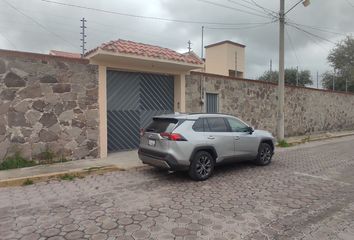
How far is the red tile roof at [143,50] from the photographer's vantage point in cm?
954

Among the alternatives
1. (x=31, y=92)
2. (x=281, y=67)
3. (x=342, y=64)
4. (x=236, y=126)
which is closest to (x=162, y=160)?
(x=236, y=126)

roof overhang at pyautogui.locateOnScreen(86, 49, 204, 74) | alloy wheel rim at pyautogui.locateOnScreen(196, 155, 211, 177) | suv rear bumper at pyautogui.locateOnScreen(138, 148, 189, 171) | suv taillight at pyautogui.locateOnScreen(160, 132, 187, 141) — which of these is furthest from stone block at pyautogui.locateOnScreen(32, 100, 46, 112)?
alloy wheel rim at pyautogui.locateOnScreen(196, 155, 211, 177)

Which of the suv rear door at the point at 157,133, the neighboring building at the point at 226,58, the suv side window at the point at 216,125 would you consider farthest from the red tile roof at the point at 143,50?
the neighboring building at the point at 226,58

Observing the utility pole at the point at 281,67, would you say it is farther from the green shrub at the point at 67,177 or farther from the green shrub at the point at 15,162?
the green shrub at the point at 15,162

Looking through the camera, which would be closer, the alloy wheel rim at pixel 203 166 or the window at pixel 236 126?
the alloy wheel rim at pixel 203 166

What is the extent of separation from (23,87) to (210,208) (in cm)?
611

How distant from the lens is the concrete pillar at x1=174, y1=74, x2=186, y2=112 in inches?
484

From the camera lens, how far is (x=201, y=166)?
7.57 metres

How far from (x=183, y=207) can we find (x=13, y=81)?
231 inches

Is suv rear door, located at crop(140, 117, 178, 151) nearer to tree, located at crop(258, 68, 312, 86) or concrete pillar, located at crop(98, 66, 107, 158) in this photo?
concrete pillar, located at crop(98, 66, 107, 158)

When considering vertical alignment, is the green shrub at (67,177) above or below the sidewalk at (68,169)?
below

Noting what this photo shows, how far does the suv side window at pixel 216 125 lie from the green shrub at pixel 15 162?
4.93m

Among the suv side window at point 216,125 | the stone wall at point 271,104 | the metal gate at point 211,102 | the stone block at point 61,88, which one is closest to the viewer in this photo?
the suv side window at point 216,125

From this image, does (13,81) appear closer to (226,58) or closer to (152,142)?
(152,142)
